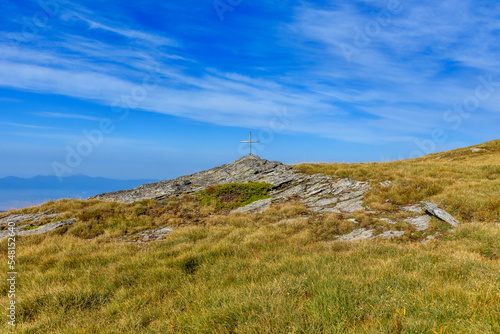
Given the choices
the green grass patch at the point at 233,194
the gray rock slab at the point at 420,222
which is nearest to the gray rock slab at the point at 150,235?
the green grass patch at the point at 233,194

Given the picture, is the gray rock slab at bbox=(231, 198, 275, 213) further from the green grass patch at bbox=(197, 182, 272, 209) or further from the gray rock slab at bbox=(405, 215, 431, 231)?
the gray rock slab at bbox=(405, 215, 431, 231)

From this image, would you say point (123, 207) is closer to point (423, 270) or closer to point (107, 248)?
point (107, 248)

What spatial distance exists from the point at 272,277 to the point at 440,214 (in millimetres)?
8213

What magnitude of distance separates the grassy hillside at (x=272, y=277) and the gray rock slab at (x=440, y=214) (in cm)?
77

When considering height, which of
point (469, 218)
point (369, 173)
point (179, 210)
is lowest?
point (469, 218)

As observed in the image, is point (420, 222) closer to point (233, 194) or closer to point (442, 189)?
point (442, 189)

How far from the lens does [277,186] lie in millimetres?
18656

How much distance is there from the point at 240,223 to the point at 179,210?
529 centimetres

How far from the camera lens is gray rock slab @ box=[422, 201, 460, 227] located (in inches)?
386

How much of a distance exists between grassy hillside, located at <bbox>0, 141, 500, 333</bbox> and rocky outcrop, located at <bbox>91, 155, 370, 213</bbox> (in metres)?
1.67

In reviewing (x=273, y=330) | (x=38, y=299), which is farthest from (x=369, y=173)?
(x=38, y=299)

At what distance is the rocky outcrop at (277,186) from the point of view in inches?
594

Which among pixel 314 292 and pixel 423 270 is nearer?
pixel 314 292

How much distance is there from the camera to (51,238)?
12.0 meters
